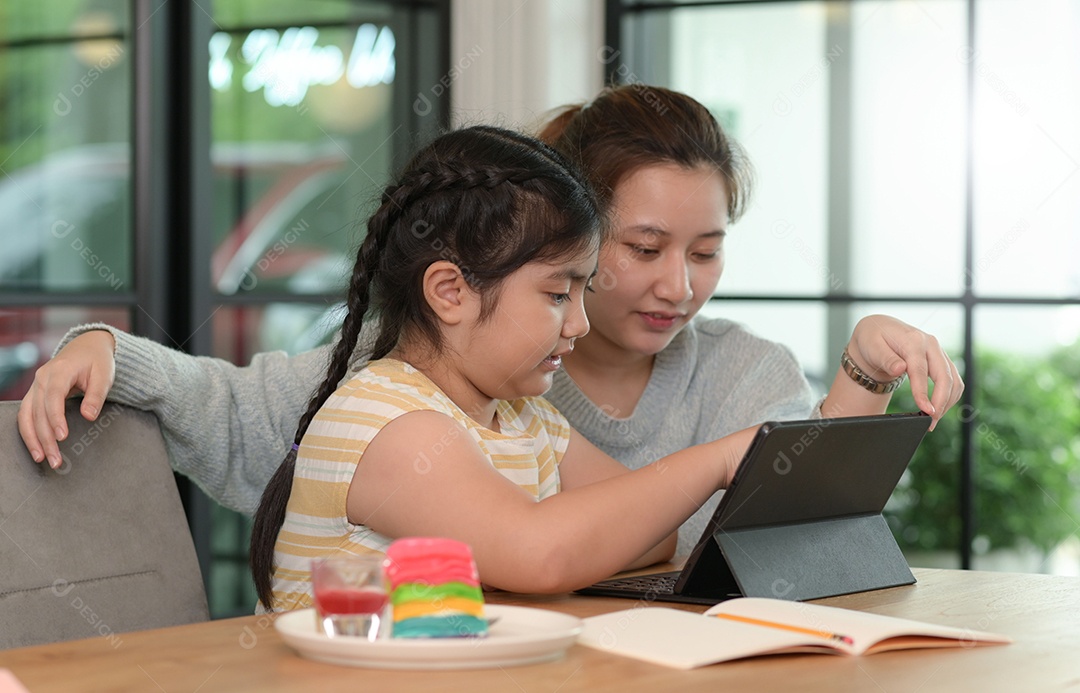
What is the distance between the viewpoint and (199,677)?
89 centimetres

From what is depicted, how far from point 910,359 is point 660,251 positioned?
399 millimetres

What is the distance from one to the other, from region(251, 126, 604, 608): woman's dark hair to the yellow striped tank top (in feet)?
0.19

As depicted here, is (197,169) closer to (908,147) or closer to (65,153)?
(65,153)

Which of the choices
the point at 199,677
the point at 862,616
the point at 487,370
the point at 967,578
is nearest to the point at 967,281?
the point at 967,578

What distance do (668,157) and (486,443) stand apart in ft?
1.72

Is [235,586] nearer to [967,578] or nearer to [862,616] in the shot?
[967,578]

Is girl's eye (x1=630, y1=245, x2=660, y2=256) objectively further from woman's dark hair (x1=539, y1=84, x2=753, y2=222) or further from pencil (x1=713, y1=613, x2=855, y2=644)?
pencil (x1=713, y1=613, x2=855, y2=644)

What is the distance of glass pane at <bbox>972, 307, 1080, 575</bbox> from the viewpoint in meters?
3.28

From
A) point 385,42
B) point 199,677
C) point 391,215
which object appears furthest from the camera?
point 385,42

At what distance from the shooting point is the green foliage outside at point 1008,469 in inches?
126

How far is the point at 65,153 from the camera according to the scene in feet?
7.89

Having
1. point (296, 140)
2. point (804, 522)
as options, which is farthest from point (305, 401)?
point (296, 140)

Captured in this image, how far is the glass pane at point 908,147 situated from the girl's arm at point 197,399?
1667 mm

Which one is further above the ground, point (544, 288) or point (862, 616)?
point (544, 288)
